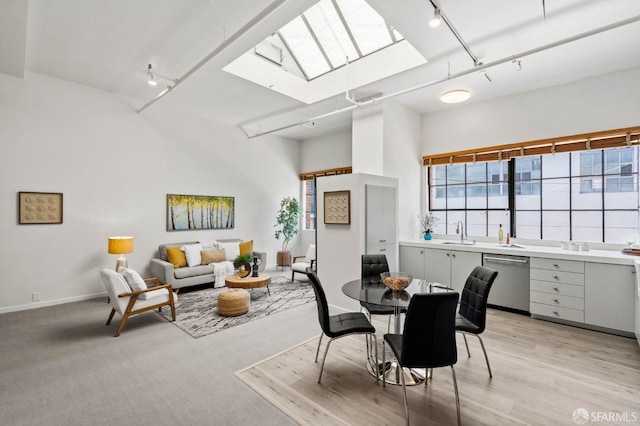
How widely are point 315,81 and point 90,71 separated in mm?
3586

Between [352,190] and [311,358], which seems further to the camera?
[352,190]

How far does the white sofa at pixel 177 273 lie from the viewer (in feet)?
17.0

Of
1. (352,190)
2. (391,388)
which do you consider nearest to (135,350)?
(391,388)

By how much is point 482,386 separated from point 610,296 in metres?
2.38

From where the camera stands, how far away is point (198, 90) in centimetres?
508

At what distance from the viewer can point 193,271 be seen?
217 inches

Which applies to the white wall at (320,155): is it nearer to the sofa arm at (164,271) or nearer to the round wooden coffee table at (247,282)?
the round wooden coffee table at (247,282)

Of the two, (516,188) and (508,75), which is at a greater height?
(508,75)

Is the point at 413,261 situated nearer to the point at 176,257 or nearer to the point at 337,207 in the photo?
the point at 337,207

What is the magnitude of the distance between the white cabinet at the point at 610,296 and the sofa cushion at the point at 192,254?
6.14 metres

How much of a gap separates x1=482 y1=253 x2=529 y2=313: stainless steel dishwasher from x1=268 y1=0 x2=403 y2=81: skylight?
→ 3588 millimetres

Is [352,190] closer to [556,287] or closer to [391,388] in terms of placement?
[391,388]

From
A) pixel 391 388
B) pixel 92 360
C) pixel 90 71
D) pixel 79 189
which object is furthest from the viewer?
pixel 79 189

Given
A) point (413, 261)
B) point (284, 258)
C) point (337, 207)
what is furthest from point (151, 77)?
point (413, 261)
